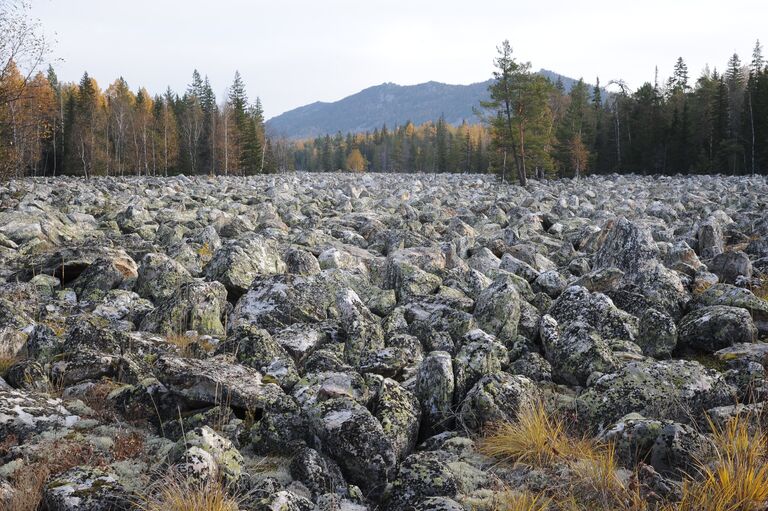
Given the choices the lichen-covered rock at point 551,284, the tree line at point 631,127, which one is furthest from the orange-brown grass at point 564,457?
the tree line at point 631,127

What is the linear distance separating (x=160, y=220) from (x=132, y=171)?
67.1m

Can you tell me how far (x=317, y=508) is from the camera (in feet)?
11.1

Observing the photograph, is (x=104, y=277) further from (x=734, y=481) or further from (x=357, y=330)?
(x=734, y=481)

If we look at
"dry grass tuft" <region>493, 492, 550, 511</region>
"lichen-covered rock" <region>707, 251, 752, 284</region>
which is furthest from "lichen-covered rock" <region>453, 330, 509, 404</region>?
"lichen-covered rock" <region>707, 251, 752, 284</region>

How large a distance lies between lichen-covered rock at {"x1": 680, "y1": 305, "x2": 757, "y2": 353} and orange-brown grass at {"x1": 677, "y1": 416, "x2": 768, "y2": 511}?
2692 millimetres

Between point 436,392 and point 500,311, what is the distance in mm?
2169

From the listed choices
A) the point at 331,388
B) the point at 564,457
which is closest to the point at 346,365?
the point at 331,388

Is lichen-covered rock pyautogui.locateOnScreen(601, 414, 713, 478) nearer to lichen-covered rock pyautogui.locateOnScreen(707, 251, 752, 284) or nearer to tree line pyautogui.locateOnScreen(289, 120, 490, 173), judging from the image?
lichen-covered rock pyautogui.locateOnScreen(707, 251, 752, 284)

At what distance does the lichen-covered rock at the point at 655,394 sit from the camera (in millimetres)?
4211

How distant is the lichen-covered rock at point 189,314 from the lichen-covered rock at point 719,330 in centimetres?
553

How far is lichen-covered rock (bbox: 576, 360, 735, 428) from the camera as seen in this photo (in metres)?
4.21

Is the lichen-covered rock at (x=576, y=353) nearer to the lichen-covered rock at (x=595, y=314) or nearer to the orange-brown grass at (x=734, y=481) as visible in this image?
the lichen-covered rock at (x=595, y=314)

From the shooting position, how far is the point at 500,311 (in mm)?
6562

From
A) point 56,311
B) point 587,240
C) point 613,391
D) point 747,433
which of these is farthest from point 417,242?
point 747,433
